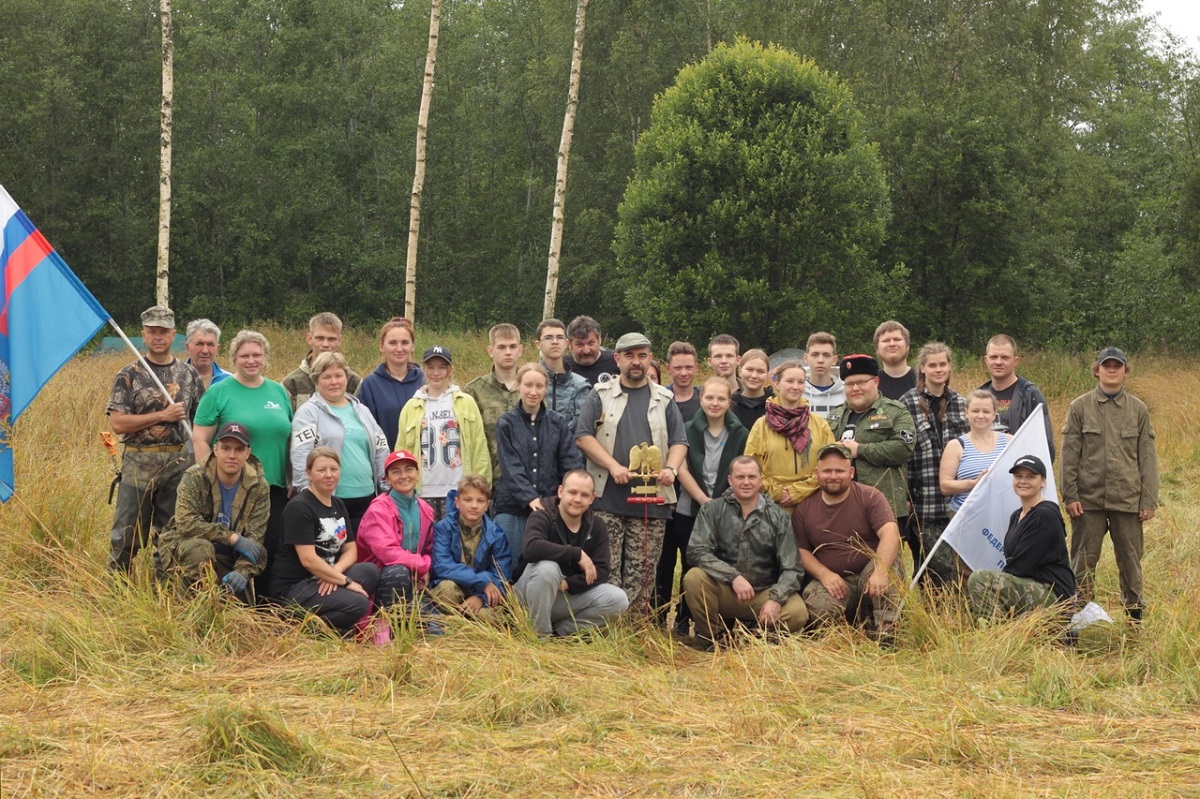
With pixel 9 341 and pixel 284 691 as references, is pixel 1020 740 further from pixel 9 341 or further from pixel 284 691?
pixel 9 341

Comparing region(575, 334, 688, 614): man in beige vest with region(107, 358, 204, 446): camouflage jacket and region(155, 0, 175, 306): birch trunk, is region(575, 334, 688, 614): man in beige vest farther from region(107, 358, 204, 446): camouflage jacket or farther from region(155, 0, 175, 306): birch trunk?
region(155, 0, 175, 306): birch trunk

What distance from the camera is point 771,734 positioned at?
4691mm

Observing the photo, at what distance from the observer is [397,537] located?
21.1ft

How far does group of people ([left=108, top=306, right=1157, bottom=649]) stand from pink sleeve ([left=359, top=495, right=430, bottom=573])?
0.04ft

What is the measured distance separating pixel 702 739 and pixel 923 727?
871 millimetres

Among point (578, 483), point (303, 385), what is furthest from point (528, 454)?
point (303, 385)

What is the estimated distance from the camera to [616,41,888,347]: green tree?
19.7m

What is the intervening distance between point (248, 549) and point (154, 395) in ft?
3.85

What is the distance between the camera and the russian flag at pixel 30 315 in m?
6.71

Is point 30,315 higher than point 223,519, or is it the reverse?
point 30,315

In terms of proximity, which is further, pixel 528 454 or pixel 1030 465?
pixel 528 454

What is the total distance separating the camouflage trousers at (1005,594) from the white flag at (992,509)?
17cm

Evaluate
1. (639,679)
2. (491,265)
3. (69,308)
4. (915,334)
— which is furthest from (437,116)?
(639,679)

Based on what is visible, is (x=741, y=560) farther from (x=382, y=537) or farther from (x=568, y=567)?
(x=382, y=537)
